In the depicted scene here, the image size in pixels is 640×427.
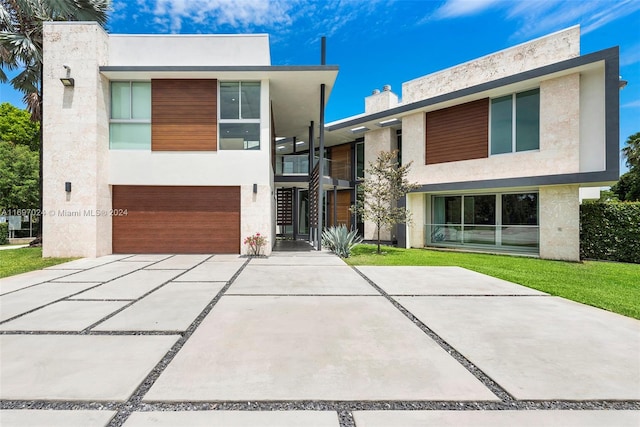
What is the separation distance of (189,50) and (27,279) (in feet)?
27.0

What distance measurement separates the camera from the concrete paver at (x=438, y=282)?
17.3 feet

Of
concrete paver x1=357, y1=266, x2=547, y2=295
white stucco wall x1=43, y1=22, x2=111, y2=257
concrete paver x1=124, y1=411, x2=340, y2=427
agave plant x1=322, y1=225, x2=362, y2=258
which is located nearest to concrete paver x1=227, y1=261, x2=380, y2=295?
concrete paver x1=357, y1=266, x2=547, y2=295

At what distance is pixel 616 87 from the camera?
339 inches

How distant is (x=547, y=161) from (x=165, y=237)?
44.2ft

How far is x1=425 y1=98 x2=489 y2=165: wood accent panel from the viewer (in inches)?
453

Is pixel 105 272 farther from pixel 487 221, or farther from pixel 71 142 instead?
pixel 487 221

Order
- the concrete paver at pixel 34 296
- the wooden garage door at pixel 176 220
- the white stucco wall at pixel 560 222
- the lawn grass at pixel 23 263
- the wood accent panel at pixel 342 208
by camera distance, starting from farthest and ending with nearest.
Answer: the wood accent panel at pixel 342 208
the wooden garage door at pixel 176 220
the white stucco wall at pixel 560 222
the lawn grass at pixel 23 263
the concrete paver at pixel 34 296

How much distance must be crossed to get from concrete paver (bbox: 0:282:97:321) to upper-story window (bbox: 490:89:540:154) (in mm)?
13317

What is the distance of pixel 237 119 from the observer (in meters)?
9.80

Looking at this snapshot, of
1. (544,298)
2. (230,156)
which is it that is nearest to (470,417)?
(544,298)

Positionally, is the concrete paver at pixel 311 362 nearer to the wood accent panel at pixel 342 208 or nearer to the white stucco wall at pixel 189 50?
the white stucco wall at pixel 189 50

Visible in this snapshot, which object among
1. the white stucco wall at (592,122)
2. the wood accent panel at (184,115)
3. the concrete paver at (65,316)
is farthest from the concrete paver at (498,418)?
the white stucco wall at (592,122)

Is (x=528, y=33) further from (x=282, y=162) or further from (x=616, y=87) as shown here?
(x=282, y=162)

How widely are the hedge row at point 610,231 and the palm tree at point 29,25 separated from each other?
69.4 feet
